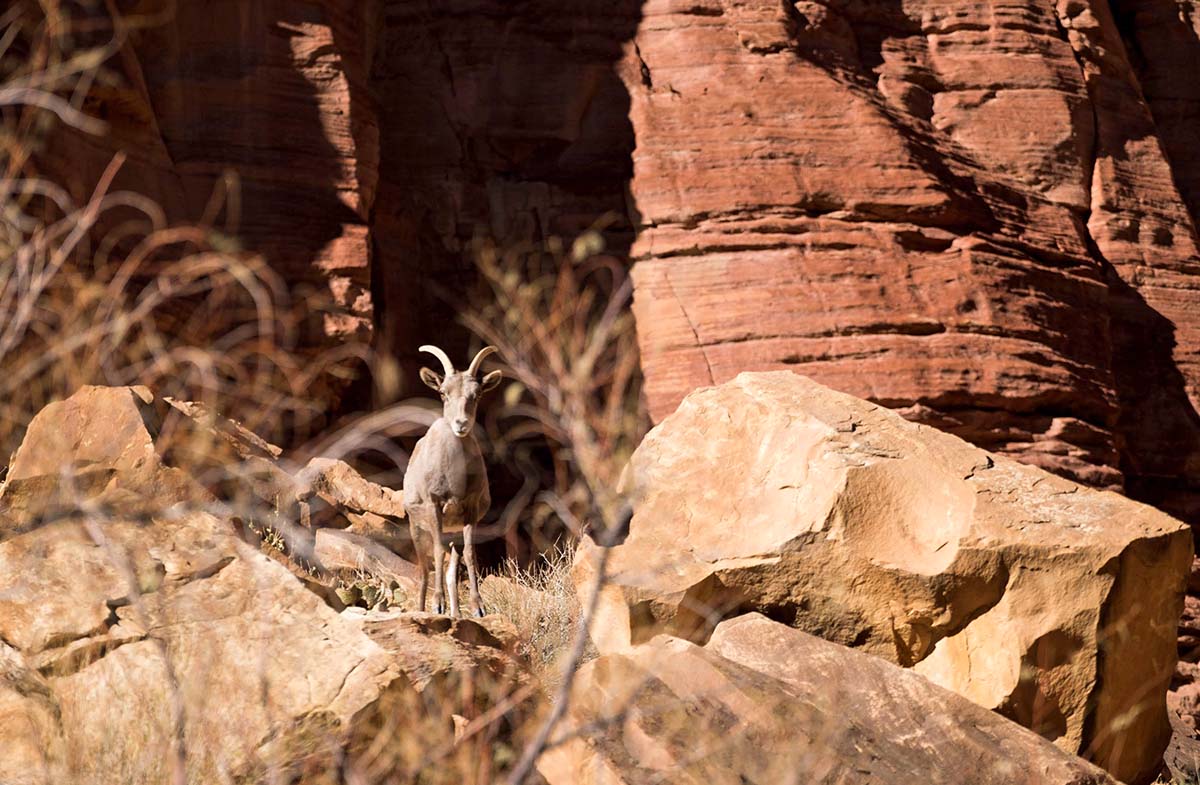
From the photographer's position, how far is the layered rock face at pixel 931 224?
42.7 feet

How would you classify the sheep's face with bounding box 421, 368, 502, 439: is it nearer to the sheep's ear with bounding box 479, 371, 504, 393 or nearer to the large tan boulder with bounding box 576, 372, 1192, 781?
the sheep's ear with bounding box 479, 371, 504, 393

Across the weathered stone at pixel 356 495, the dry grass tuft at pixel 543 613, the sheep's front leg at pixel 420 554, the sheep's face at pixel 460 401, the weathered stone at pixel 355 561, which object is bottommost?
→ the dry grass tuft at pixel 543 613

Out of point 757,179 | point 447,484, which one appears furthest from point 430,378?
point 757,179

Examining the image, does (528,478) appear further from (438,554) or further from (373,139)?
(373,139)

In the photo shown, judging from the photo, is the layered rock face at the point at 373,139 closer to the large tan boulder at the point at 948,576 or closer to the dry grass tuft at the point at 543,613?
the dry grass tuft at the point at 543,613

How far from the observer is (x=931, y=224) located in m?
13.8

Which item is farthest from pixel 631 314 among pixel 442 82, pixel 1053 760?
pixel 1053 760

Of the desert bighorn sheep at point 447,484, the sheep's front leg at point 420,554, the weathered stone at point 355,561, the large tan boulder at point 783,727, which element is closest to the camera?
the large tan boulder at point 783,727

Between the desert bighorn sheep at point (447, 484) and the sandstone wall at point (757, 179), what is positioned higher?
Answer: the sandstone wall at point (757, 179)

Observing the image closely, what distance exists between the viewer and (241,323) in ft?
39.1

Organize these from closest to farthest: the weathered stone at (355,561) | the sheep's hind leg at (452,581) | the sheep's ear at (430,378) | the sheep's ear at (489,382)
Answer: the sheep's hind leg at (452,581), the sheep's ear at (489,382), the sheep's ear at (430,378), the weathered stone at (355,561)

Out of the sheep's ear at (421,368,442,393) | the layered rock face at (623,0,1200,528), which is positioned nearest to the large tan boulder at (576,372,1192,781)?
the sheep's ear at (421,368,442,393)

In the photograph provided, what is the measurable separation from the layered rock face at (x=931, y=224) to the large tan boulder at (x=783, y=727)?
655cm

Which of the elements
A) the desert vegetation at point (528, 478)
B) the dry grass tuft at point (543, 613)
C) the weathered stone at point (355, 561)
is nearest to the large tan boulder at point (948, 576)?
the desert vegetation at point (528, 478)
